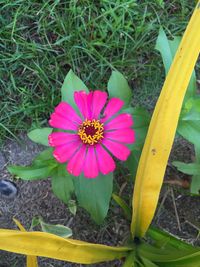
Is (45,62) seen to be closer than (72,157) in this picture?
No

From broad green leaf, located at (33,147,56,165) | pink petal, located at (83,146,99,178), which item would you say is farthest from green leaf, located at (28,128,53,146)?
pink petal, located at (83,146,99,178)

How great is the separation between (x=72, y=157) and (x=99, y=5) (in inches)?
22.5

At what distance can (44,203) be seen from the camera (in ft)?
4.45

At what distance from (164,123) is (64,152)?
0.72ft

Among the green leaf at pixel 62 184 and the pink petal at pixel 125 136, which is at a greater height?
the pink petal at pixel 125 136

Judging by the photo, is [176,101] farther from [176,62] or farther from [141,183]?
[141,183]

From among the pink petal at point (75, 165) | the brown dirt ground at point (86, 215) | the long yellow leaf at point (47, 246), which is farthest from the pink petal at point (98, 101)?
the brown dirt ground at point (86, 215)

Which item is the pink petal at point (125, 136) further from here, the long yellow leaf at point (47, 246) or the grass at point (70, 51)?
the grass at point (70, 51)

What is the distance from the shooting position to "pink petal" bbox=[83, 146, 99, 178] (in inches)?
39.3

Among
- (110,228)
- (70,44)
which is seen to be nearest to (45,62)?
(70,44)

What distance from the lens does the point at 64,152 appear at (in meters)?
0.99

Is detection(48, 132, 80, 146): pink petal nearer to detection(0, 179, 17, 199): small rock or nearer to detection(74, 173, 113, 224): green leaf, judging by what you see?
detection(74, 173, 113, 224): green leaf

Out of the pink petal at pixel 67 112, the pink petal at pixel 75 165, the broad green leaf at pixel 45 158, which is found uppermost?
the pink petal at pixel 67 112

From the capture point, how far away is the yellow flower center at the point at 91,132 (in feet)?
3.32
